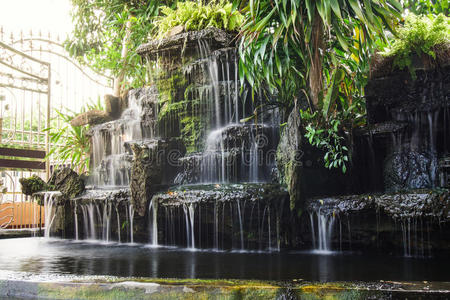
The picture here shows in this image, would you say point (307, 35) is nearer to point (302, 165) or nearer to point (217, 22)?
point (302, 165)

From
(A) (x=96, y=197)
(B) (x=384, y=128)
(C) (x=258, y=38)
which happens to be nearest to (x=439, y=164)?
(B) (x=384, y=128)

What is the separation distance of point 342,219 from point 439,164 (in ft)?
5.05

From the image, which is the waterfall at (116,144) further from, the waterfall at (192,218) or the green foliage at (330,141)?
the green foliage at (330,141)

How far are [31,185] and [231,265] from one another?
5692 mm

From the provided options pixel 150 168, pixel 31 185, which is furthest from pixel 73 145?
pixel 150 168

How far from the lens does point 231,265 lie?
3727 mm

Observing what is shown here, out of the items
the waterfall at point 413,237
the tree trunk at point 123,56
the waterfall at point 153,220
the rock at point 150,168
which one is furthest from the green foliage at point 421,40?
the tree trunk at point 123,56

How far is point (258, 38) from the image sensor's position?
601 centimetres

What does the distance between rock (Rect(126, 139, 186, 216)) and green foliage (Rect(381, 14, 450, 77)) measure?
12.8ft

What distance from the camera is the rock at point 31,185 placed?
7.82 metres

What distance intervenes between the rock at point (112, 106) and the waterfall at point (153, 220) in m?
5.08

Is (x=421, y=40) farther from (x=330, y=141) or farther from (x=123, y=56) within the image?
(x=123, y=56)

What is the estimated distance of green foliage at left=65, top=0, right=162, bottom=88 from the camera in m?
11.2

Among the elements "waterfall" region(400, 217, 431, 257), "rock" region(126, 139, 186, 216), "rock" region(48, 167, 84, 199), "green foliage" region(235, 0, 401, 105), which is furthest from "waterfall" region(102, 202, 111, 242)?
"waterfall" region(400, 217, 431, 257)
